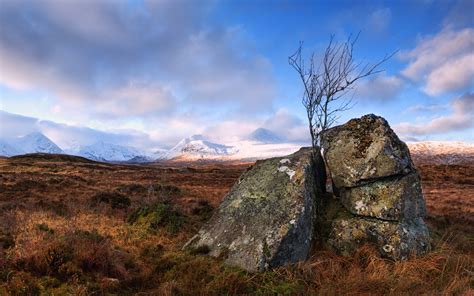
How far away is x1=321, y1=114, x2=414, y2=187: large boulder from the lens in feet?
32.8

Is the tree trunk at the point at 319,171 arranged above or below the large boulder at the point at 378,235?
above

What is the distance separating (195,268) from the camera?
26.1 ft

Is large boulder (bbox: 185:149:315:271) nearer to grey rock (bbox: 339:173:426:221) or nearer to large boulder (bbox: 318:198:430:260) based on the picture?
large boulder (bbox: 318:198:430:260)

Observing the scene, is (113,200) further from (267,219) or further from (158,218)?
(267,219)

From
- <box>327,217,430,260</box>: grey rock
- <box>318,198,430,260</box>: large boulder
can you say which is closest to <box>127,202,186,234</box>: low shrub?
<box>318,198,430,260</box>: large boulder

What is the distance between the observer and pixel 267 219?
354 inches

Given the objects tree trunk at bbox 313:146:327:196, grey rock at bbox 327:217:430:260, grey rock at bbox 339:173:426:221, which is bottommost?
grey rock at bbox 327:217:430:260

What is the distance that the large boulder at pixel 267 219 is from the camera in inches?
326

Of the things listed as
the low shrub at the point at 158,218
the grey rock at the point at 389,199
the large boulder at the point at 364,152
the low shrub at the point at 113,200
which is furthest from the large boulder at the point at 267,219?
the low shrub at the point at 113,200

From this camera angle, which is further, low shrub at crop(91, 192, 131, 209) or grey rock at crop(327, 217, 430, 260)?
low shrub at crop(91, 192, 131, 209)

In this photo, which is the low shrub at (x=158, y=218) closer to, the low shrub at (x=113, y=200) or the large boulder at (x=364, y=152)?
the low shrub at (x=113, y=200)

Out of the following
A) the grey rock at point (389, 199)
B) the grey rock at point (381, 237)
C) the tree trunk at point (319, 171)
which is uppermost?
the tree trunk at point (319, 171)

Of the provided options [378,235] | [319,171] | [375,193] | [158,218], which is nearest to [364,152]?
[375,193]

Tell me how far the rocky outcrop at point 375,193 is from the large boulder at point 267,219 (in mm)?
911
